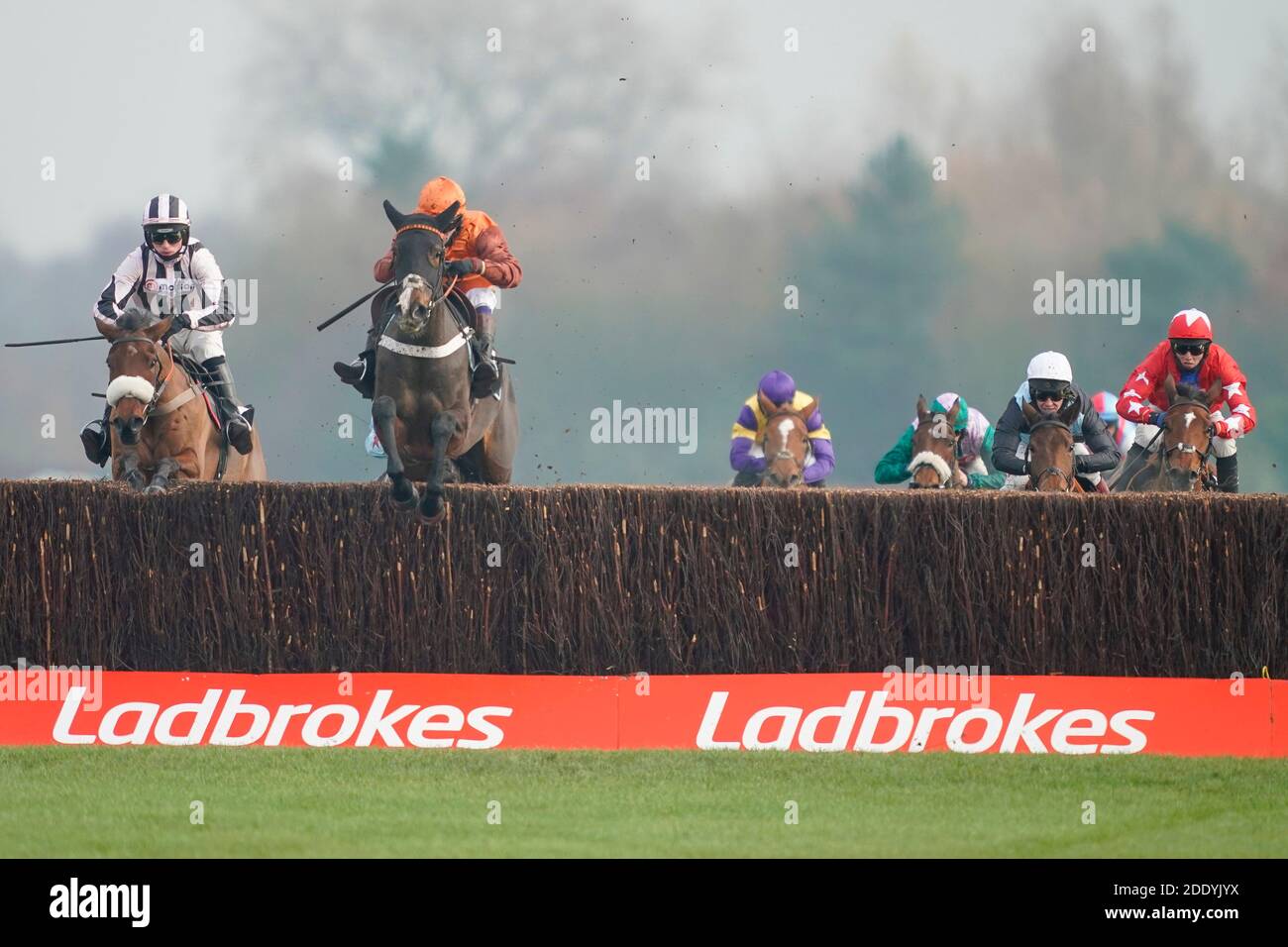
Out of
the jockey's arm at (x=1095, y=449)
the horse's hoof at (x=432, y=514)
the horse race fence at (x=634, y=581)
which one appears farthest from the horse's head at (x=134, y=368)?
the jockey's arm at (x=1095, y=449)

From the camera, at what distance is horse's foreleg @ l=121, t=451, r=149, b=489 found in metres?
10.3

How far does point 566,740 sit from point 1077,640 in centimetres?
246

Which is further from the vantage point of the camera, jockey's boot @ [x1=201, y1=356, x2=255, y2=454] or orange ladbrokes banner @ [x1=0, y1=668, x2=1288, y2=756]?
jockey's boot @ [x1=201, y1=356, x2=255, y2=454]

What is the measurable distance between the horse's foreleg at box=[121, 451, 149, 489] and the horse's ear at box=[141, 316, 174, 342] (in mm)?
641

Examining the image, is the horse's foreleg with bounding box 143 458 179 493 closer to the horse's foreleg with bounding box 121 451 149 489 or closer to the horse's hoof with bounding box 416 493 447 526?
→ the horse's foreleg with bounding box 121 451 149 489

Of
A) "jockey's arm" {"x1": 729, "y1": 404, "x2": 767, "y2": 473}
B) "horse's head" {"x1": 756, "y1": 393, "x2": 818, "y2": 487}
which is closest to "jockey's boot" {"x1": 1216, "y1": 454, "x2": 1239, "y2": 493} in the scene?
"horse's head" {"x1": 756, "y1": 393, "x2": 818, "y2": 487}

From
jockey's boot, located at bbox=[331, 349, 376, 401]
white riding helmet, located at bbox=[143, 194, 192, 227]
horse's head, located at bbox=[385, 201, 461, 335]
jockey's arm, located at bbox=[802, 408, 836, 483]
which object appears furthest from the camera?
jockey's arm, located at bbox=[802, 408, 836, 483]

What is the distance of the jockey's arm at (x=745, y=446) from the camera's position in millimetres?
13150

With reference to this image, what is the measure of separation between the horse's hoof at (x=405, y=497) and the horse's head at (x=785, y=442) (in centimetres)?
372

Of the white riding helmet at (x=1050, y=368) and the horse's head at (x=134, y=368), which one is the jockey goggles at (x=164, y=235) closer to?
the horse's head at (x=134, y=368)

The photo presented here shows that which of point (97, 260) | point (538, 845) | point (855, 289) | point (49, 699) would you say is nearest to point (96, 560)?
point (49, 699)

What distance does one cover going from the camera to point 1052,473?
10594 millimetres

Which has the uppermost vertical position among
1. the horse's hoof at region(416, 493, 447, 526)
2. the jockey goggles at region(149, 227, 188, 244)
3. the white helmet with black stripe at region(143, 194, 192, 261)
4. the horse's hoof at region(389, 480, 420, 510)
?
the white helmet with black stripe at region(143, 194, 192, 261)
